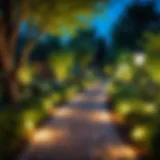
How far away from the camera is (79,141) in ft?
36.1

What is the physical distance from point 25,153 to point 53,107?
9.93m

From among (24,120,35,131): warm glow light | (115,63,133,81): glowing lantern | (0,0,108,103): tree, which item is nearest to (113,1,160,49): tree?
(0,0,108,103): tree

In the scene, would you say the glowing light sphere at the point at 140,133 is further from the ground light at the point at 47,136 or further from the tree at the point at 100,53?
the tree at the point at 100,53

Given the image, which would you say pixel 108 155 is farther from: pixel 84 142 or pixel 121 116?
pixel 121 116

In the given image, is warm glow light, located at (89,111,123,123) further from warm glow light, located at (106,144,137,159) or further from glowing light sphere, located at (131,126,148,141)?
warm glow light, located at (106,144,137,159)

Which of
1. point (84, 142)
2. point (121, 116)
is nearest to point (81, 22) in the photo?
point (121, 116)

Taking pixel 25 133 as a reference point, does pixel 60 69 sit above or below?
above

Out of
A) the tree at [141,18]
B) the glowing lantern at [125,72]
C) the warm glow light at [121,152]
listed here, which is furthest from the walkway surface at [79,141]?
the glowing lantern at [125,72]

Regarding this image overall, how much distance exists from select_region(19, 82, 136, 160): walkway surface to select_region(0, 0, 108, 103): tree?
7.63 feet

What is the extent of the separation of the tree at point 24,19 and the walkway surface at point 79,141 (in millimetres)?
2327

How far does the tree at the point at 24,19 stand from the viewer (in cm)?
1427

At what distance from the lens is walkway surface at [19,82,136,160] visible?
9.22 meters

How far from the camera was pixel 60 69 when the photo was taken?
31062mm

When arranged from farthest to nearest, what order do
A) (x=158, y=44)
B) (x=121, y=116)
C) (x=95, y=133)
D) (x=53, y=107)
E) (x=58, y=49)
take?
(x=58, y=49) → (x=53, y=107) → (x=121, y=116) → (x=95, y=133) → (x=158, y=44)
